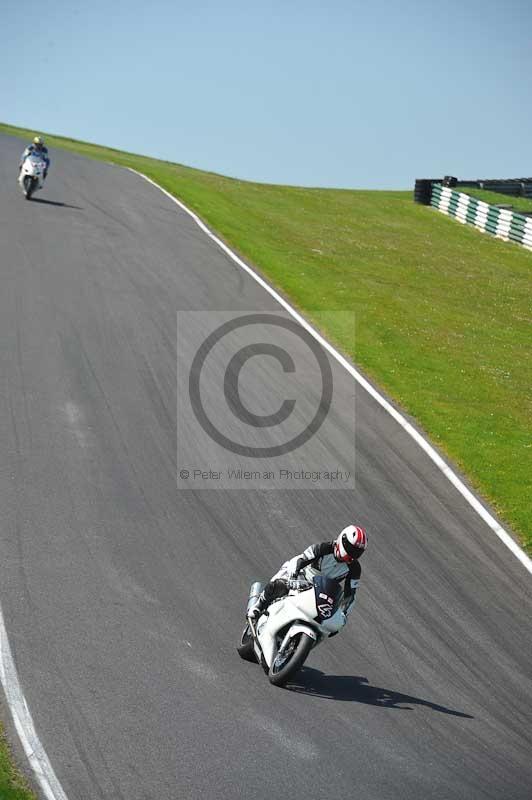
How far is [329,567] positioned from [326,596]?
50 cm

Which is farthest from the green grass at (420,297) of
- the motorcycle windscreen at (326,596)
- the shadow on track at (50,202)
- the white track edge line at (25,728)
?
the white track edge line at (25,728)

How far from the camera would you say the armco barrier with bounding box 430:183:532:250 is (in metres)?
43.8

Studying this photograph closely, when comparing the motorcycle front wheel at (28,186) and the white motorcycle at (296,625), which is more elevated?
the motorcycle front wheel at (28,186)

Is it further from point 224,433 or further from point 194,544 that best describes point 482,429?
point 194,544

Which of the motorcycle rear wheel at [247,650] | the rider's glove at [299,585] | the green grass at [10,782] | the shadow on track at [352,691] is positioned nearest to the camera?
the green grass at [10,782]

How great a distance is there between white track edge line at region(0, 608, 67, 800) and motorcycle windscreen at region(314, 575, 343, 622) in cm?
306

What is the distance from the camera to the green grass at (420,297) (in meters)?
19.9

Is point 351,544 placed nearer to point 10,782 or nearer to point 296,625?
point 296,625

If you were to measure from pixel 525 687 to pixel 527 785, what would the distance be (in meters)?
2.32

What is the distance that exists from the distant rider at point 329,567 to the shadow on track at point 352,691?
831mm

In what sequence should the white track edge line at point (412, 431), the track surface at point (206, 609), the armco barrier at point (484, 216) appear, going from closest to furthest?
1. the track surface at point (206, 609)
2. the white track edge line at point (412, 431)
3. the armco barrier at point (484, 216)

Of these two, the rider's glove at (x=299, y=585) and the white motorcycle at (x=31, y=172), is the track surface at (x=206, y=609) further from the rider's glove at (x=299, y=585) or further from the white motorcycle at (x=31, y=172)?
the white motorcycle at (x=31, y=172)

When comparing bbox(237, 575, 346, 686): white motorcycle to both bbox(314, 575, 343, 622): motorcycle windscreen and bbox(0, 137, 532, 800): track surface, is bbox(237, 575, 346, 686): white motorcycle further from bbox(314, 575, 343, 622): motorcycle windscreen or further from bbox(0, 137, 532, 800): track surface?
bbox(0, 137, 532, 800): track surface

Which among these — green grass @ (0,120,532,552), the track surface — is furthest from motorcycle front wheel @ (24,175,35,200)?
the track surface
